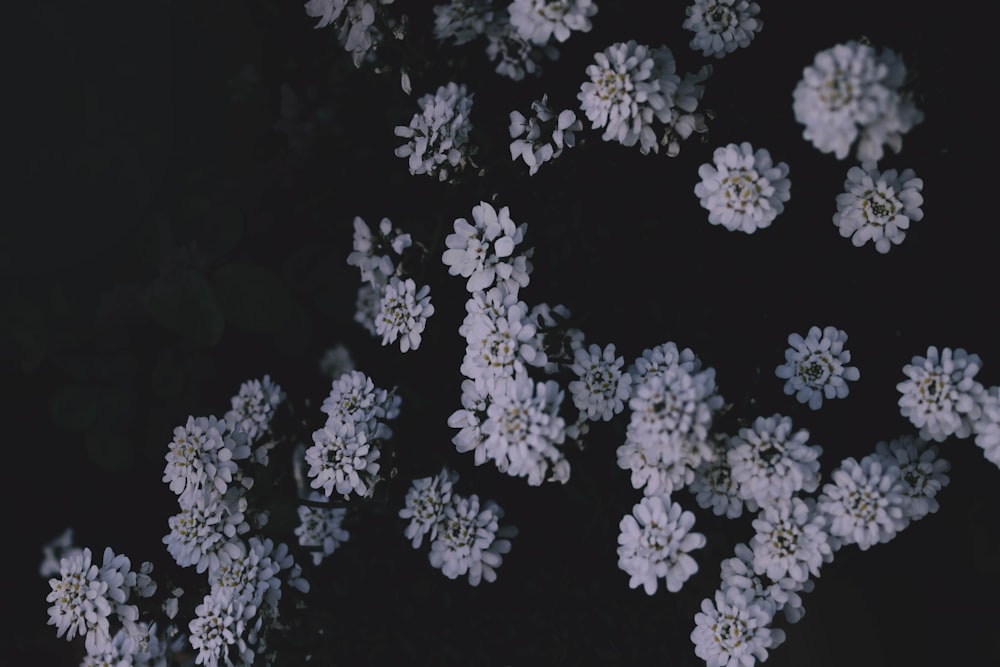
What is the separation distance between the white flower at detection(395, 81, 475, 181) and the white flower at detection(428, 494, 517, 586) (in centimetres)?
46


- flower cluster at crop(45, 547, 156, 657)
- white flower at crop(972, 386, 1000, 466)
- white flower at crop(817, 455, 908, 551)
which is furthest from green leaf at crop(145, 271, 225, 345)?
white flower at crop(972, 386, 1000, 466)

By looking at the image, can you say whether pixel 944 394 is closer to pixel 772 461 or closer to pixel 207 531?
pixel 772 461

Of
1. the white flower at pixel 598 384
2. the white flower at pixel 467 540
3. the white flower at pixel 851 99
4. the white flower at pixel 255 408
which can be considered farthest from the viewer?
the white flower at pixel 255 408

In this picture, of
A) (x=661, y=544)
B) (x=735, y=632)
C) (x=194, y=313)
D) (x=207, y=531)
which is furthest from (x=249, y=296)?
(x=735, y=632)

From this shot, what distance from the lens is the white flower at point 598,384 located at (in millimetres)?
1071

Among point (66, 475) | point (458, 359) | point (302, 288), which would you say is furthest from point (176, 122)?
point (458, 359)

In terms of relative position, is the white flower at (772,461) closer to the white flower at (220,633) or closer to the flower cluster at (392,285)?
the flower cluster at (392,285)

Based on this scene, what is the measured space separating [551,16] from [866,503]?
682 millimetres

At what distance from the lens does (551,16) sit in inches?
38.9

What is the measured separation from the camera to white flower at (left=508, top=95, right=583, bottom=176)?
109 centimetres

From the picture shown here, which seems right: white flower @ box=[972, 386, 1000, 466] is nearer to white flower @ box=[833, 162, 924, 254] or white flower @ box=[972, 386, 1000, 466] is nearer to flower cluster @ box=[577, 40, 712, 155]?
white flower @ box=[833, 162, 924, 254]

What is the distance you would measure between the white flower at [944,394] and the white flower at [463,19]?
72 cm

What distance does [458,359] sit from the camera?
4.58 ft

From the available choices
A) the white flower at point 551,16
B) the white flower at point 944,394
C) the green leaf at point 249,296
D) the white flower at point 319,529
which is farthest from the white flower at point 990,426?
the green leaf at point 249,296
